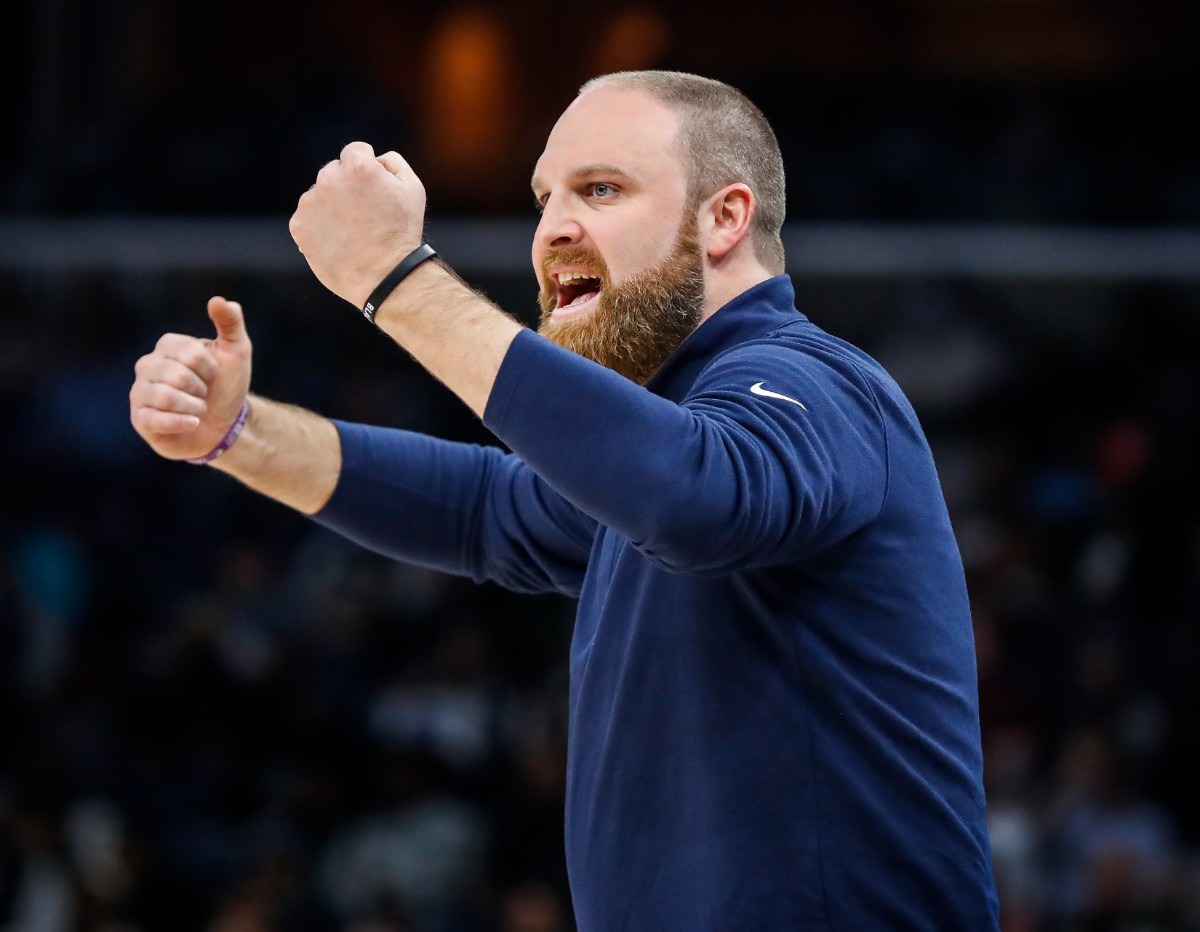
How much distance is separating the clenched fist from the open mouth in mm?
374

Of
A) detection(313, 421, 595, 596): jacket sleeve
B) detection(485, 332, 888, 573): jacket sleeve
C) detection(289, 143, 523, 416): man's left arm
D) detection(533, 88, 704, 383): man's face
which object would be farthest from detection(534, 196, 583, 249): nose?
detection(313, 421, 595, 596): jacket sleeve

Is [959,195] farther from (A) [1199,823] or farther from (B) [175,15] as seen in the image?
(B) [175,15]

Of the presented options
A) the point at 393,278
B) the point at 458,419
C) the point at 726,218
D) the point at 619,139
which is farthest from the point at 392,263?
the point at 458,419

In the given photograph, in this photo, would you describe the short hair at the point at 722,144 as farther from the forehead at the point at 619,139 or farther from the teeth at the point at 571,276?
the teeth at the point at 571,276

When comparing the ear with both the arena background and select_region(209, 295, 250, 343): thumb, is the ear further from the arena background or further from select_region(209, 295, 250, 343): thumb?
the arena background

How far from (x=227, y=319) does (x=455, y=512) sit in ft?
2.01

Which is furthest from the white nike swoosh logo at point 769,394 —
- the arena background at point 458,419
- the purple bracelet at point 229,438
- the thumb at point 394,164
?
the arena background at point 458,419

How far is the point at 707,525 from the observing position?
1.91 m

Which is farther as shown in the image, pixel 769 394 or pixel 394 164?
pixel 394 164

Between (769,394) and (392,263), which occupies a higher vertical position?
(392,263)

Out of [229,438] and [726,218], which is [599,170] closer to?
[726,218]

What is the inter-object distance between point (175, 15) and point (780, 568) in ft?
28.4

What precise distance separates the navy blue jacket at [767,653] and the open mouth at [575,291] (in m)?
0.29

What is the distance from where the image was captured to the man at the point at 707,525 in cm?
198
